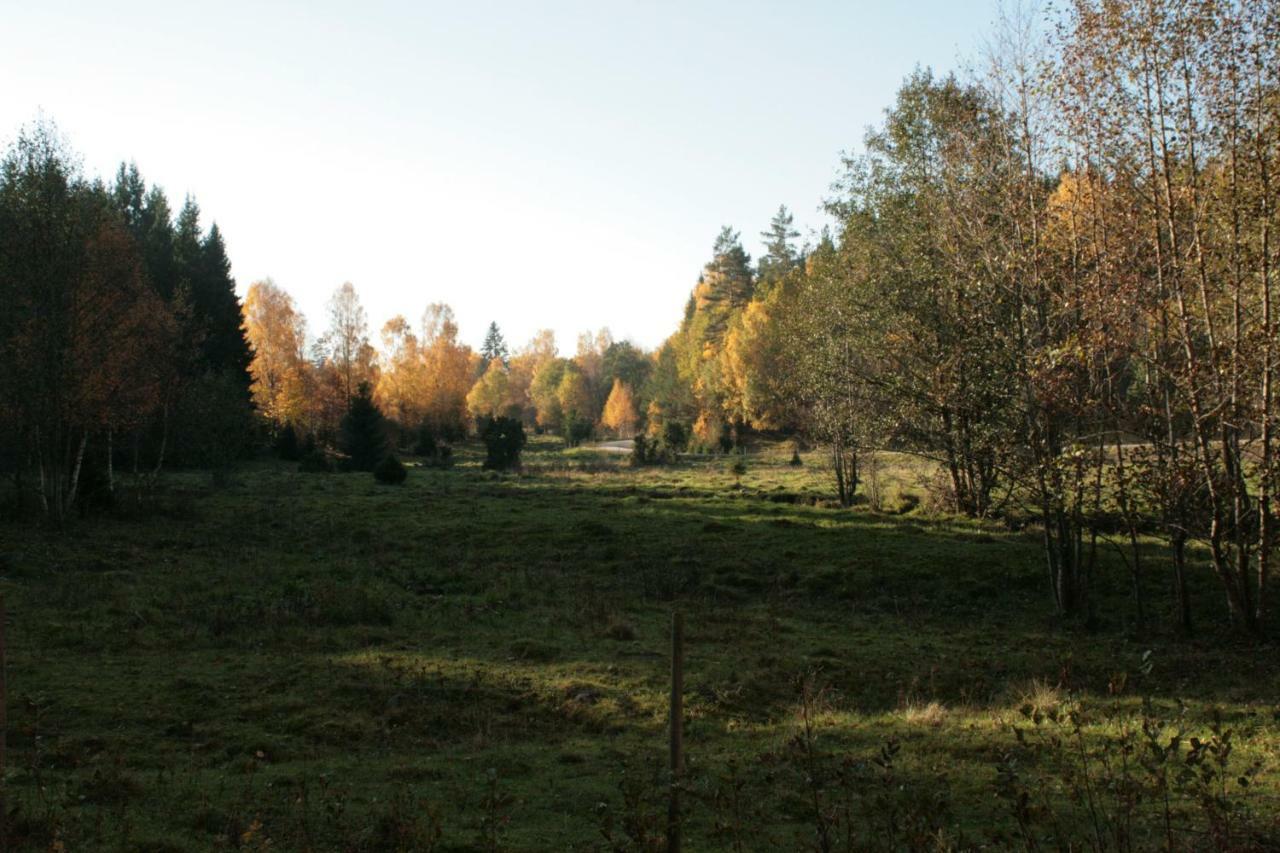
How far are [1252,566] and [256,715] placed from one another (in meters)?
17.6

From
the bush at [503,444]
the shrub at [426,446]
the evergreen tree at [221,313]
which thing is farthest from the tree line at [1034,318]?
the shrub at [426,446]

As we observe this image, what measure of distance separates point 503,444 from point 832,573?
31366 millimetres

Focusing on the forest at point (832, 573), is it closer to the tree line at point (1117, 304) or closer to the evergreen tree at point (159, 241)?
the tree line at point (1117, 304)

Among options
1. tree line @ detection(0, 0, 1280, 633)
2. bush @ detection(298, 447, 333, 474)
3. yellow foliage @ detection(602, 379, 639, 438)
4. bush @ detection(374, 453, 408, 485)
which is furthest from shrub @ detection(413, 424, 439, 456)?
yellow foliage @ detection(602, 379, 639, 438)

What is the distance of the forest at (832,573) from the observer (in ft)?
24.0

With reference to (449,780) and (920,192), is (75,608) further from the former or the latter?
(920,192)

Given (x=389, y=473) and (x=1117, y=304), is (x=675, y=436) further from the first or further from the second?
(x=1117, y=304)

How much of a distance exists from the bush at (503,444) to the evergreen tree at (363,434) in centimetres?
625

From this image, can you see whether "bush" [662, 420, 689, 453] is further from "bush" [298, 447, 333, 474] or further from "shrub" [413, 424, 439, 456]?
"bush" [298, 447, 333, 474]

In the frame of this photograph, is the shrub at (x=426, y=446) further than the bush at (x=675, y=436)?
No

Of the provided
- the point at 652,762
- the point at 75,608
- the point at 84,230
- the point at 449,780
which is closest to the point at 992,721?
the point at 652,762

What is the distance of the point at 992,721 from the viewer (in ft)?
32.9

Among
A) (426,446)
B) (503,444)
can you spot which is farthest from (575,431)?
(503,444)

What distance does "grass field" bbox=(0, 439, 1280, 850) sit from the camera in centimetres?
671
